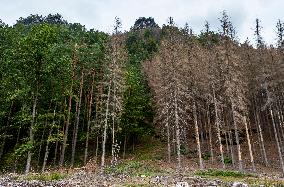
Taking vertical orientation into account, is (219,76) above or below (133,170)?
above

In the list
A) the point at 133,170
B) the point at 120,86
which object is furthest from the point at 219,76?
the point at 133,170

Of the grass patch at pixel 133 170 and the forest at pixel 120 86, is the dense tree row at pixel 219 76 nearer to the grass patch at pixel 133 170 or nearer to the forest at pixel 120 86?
the forest at pixel 120 86

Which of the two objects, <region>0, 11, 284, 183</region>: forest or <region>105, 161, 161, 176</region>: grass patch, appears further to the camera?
<region>0, 11, 284, 183</region>: forest

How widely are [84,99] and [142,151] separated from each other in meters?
10.1

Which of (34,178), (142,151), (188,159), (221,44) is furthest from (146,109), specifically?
(34,178)

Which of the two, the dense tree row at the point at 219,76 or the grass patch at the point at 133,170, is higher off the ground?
the dense tree row at the point at 219,76

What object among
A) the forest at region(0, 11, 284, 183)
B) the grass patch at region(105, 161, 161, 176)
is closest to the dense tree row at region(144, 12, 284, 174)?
the forest at region(0, 11, 284, 183)

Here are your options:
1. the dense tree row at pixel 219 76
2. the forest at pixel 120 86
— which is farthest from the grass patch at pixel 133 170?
the dense tree row at pixel 219 76

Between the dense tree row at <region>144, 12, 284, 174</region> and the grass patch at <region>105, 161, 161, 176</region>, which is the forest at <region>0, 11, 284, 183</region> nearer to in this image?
the dense tree row at <region>144, 12, 284, 174</region>

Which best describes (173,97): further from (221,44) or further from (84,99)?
(84,99)

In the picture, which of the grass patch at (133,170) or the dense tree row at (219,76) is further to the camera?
the dense tree row at (219,76)

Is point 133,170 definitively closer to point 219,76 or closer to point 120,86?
point 120,86

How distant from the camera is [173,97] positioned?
3712 centimetres

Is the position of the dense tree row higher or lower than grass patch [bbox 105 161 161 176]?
higher
